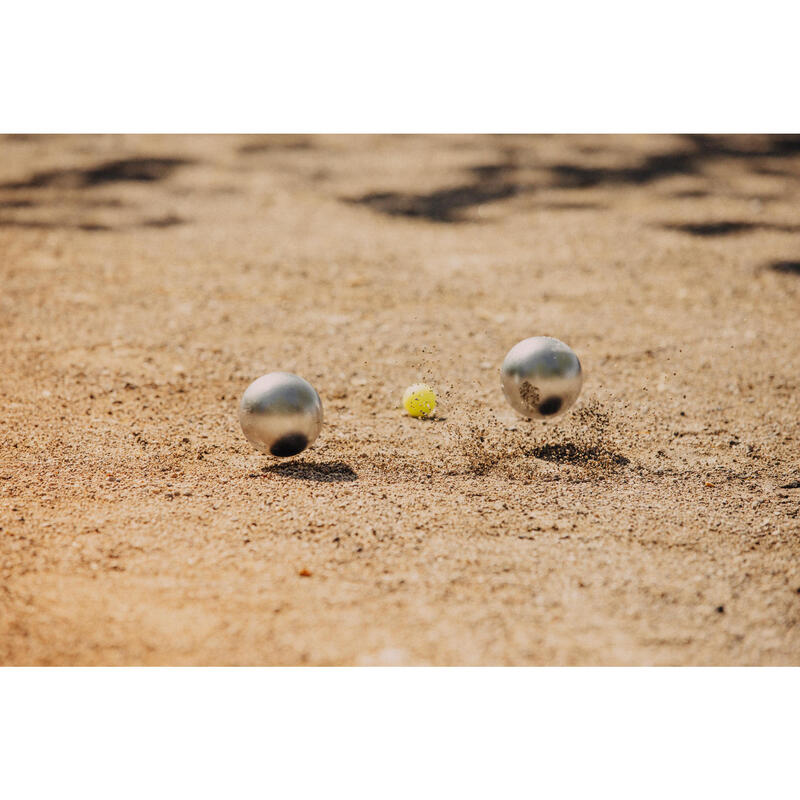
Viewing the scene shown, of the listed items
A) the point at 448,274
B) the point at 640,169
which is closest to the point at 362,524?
the point at 448,274

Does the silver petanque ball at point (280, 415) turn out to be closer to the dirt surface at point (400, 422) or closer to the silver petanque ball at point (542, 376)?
the dirt surface at point (400, 422)

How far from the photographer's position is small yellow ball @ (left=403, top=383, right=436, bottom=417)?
6.04m

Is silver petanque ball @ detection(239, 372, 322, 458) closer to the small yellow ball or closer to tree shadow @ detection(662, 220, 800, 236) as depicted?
the small yellow ball

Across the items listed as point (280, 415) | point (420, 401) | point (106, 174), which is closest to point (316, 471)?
point (280, 415)

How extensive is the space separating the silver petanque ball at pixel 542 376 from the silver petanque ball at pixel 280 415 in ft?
4.25

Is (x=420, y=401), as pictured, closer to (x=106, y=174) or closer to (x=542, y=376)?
(x=542, y=376)

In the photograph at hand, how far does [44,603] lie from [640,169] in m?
10.8

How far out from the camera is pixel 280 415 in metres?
5.05

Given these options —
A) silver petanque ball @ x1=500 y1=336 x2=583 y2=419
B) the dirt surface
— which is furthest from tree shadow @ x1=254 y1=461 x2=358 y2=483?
silver petanque ball @ x1=500 y1=336 x2=583 y2=419

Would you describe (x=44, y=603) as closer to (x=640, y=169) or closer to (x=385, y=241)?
(x=385, y=241)

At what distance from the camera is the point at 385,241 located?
9992 millimetres

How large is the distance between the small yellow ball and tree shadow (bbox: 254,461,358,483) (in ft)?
2.92

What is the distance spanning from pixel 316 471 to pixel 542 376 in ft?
5.01

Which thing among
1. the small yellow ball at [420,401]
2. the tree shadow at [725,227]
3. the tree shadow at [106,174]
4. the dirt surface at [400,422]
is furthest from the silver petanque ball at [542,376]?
the tree shadow at [106,174]
